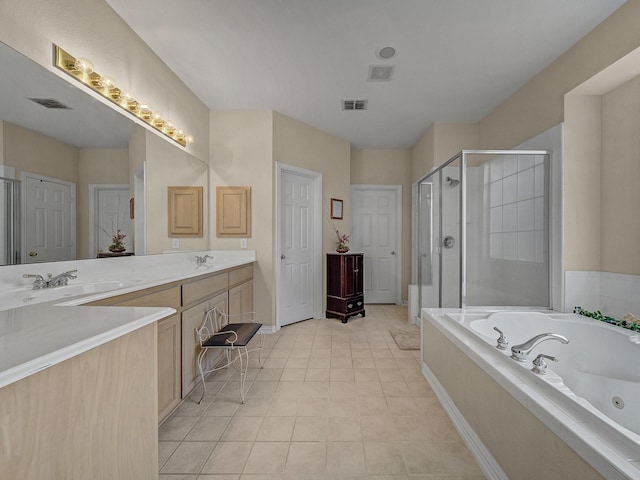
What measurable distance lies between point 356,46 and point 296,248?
2289mm

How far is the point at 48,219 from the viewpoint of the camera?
1.50 metres

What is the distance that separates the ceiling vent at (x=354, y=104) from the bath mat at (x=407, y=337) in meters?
2.56

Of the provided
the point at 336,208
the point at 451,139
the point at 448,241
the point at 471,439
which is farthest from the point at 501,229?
the point at 336,208

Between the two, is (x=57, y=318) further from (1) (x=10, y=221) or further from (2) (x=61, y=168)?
(2) (x=61, y=168)

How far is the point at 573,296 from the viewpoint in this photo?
2.24 meters

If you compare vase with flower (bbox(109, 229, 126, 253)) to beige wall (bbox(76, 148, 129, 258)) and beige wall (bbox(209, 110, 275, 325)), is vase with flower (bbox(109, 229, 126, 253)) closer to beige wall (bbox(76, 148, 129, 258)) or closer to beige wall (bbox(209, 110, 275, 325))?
beige wall (bbox(76, 148, 129, 258))

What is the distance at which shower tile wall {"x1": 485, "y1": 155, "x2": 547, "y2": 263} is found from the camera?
2418 mm

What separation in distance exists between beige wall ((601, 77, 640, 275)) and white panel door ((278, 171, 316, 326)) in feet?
9.34

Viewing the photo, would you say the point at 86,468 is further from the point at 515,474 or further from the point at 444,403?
the point at 444,403

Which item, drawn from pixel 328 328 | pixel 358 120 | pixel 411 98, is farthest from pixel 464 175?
pixel 328 328

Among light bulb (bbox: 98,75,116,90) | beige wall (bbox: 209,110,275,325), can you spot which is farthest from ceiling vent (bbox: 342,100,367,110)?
light bulb (bbox: 98,75,116,90)

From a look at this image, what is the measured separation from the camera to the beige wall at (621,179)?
196 centimetres

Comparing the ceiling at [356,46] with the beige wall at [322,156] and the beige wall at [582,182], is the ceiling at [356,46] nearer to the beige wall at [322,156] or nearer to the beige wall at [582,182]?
the beige wall at [322,156]

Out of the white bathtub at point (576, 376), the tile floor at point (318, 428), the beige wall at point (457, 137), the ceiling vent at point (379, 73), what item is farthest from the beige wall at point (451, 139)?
the tile floor at point (318, 428)
